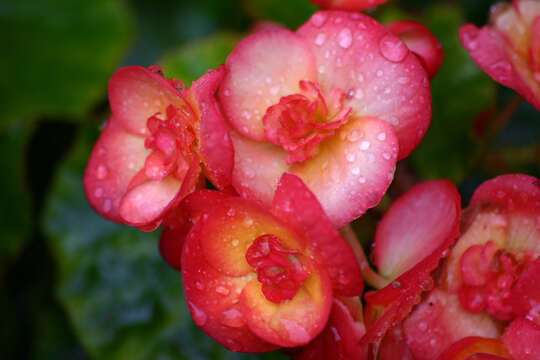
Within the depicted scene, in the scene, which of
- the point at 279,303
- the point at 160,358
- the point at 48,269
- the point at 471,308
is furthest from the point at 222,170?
the point at 48,269

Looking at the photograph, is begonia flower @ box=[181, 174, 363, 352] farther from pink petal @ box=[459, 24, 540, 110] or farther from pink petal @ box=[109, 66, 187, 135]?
pink petal @ box=[459, 24, 540, 110]

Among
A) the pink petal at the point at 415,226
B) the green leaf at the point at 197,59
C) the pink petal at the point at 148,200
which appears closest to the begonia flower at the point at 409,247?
the pink petal at the point at 415,226

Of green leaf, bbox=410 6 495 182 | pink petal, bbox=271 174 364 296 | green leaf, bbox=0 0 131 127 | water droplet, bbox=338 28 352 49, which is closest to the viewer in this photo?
pink petal, bbox=271 174 364 296

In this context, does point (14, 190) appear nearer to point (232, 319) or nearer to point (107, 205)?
point (107, 205)

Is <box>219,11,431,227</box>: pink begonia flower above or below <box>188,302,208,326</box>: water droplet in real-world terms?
above

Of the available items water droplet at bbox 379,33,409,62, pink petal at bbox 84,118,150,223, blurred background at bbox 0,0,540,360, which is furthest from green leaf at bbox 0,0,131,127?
water droplet at bbox 379,33,409,62

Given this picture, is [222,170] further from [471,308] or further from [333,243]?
[471,308]

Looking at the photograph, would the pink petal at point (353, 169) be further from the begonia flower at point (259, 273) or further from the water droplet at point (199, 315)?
the water droplet at point (199, 315)

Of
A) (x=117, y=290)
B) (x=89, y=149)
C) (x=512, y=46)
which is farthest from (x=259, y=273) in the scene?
(x=89, y=149)
